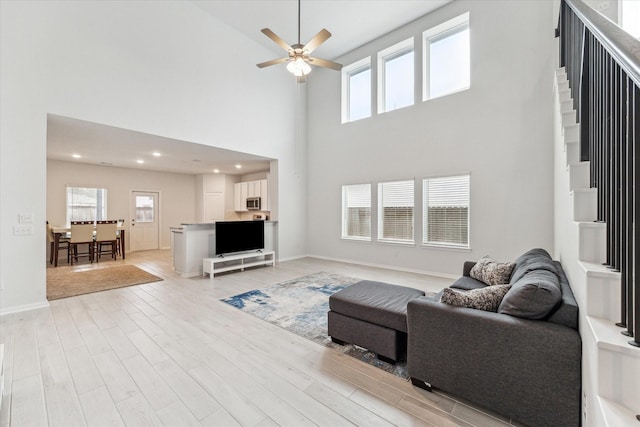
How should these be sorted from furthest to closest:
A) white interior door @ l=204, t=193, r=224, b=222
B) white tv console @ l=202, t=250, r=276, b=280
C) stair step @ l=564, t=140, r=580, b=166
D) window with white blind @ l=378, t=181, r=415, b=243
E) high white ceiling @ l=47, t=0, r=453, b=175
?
white interior door @ l=204, t=193, r=224, b=222 → window with white blind @ l=378, t=181, r=415, b=243 → white tv console @ l=202, t=250, r=276, b=280 → high white ceiling @ l=47, t=0, r=453, b=175 → stair step @ l=564, t=140, r=580, b=166

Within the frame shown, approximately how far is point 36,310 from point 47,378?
214 centimetres

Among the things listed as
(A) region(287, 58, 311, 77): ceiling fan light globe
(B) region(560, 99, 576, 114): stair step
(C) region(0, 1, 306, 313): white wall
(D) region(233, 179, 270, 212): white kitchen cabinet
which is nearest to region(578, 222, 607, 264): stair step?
(B) region(560, 99, 576, 114): stair step

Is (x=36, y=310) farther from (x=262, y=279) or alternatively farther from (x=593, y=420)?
(x=593, y=420)

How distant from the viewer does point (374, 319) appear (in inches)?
93.1

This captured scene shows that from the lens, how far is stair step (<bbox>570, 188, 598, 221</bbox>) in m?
1.56

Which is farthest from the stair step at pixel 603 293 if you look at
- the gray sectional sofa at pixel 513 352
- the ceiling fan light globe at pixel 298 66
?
the ceiling fan light globe at pixel 298 66

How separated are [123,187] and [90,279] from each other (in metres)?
4.28

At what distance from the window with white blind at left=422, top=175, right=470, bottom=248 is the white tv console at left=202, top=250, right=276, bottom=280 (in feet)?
11.9

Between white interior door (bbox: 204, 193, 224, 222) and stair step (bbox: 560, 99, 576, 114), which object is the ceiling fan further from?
white interior door (bbox: 204, 193, 224, 222)

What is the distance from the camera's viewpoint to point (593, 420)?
1165 millimetres

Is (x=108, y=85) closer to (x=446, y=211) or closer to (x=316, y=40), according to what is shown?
(x=316, y=40)

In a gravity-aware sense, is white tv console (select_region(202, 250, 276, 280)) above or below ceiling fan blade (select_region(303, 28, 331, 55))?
below

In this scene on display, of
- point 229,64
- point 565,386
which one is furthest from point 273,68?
point 565,386

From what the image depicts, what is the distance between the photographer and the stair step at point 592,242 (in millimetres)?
1363
